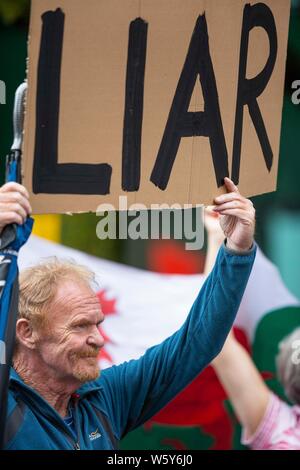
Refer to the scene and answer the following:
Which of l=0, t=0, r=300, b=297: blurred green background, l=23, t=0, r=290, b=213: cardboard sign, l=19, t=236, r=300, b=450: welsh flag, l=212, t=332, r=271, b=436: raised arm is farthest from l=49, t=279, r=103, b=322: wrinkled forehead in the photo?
l=0, t=0, r=300, b=297: blurred green background

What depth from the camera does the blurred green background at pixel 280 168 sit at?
4473 millimetres

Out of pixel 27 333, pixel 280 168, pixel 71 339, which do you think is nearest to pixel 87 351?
pixel 71 339

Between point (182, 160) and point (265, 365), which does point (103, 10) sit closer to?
point (182, 160)

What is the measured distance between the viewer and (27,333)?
7.50ft

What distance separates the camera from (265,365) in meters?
3.98

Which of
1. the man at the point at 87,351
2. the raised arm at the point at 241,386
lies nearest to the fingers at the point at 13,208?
the man at the point at 87,351

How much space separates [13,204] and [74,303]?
1.64 ft

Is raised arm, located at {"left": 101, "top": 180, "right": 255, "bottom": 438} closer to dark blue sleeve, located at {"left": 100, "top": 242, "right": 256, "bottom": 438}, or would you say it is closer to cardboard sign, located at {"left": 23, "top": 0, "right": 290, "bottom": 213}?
dark blue sleeve, located at {"left": 100, "top": 242, "right": 256, "bottom": 438}

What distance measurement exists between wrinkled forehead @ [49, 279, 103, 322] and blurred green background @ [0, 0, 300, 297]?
2002 millimetres

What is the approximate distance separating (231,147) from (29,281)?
584 mm

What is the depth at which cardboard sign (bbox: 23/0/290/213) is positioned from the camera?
195 cm

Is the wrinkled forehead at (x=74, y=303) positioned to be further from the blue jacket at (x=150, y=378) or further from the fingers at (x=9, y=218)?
the fingers at (x=9, y=218)

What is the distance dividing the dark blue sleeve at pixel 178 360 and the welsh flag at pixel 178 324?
1243mm

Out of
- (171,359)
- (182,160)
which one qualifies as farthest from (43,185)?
(171,359)
